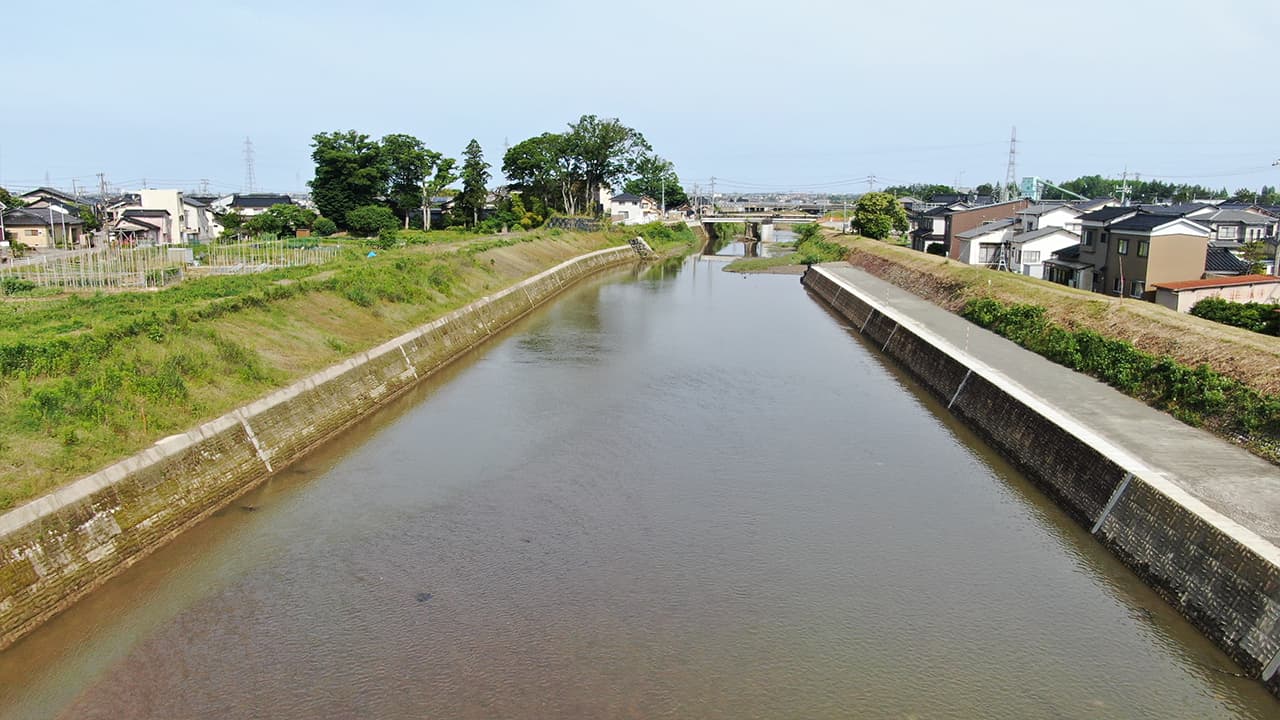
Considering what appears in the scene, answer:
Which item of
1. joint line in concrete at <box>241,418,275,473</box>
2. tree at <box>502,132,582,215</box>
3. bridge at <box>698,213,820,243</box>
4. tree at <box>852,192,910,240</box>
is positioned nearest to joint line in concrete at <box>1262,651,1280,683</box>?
joint line in concrete at <box>241,418,275,473</box>

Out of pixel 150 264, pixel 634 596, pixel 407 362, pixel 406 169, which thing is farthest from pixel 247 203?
pixel 634 596

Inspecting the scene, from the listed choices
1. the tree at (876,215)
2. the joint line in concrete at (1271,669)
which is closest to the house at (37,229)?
the joint line in concrete at (1271,669)

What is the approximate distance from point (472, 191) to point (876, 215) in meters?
28.6

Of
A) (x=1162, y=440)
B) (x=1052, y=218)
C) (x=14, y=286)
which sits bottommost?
(x=1162, y=440)

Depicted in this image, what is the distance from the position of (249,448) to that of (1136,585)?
43.3 ft

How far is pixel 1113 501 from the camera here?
11.3 metres

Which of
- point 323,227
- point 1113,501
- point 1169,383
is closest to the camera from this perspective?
point 1113,501

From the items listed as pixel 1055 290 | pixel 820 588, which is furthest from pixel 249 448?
pixel 1055 290

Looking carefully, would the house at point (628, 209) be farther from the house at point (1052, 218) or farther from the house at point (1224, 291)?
the house at point (1224, 291)

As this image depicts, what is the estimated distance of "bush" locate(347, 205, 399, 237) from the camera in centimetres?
5131

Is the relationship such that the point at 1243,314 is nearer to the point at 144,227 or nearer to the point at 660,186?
the point at 144,227

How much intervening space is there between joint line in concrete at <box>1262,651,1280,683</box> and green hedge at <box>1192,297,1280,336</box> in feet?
42.4

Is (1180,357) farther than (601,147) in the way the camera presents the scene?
No

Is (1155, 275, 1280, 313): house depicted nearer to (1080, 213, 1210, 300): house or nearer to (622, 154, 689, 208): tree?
(1080, 213, 1210, 300): house
